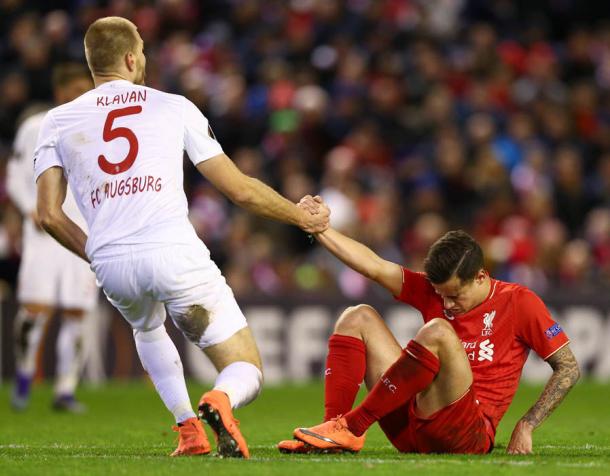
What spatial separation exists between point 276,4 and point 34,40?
348 cm

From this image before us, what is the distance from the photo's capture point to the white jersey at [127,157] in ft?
18.9

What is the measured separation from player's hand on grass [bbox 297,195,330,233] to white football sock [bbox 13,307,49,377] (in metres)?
4.58

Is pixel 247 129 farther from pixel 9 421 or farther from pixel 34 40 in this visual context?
pixel 9 421

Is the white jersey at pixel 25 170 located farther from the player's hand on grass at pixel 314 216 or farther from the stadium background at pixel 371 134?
the player's hand on grass at pixel 314 216

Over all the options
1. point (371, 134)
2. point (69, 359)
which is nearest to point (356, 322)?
point (69, 359)

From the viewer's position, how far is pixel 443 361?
5746 mm

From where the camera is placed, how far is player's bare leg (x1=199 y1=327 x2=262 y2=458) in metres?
5.51

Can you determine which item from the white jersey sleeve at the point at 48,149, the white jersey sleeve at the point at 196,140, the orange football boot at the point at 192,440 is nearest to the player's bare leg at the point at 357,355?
the orange football boot at the point at 192,440

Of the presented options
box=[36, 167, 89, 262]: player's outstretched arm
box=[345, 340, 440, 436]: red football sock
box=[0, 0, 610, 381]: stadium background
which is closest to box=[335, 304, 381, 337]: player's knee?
box=[345, 340, 440, 436]: red football sock

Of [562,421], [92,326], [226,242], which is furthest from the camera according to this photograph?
[226,242]

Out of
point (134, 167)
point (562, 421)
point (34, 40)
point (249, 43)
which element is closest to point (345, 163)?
point (249, 43)

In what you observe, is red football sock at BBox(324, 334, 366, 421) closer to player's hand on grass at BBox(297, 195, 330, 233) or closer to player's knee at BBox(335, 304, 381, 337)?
player's knee at BBox(335, 304, 381, 337)

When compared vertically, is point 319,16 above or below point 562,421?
above

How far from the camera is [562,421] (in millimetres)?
9305
